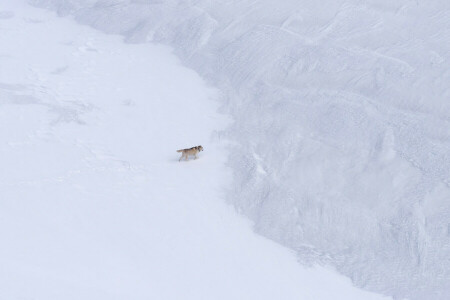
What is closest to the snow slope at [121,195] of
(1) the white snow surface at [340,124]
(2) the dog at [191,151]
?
(2) the dog at [191,151]

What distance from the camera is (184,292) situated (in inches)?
326

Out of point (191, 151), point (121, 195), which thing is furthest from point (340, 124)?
point (121, 195)

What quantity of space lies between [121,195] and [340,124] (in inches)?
226

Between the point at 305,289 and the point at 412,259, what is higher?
the point at 412,259

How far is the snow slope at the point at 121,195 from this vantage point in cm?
841

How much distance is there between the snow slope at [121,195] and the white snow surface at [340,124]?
61 centimetres

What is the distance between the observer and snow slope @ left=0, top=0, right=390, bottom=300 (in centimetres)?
841

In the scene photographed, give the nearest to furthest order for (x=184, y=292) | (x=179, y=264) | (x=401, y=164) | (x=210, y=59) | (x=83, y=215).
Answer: (x=184, y=292), (x=179, y=264), (x=83, y=215), (x=401, y=164), (x=210, y=59)

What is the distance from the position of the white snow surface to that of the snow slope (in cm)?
61

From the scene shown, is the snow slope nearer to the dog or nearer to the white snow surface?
the dog

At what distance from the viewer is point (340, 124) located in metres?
11.5

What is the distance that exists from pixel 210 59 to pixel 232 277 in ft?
28.0

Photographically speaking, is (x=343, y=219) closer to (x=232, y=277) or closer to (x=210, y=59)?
(x=232, y=277)

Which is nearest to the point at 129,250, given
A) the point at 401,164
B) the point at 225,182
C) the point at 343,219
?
the point at 225,182
